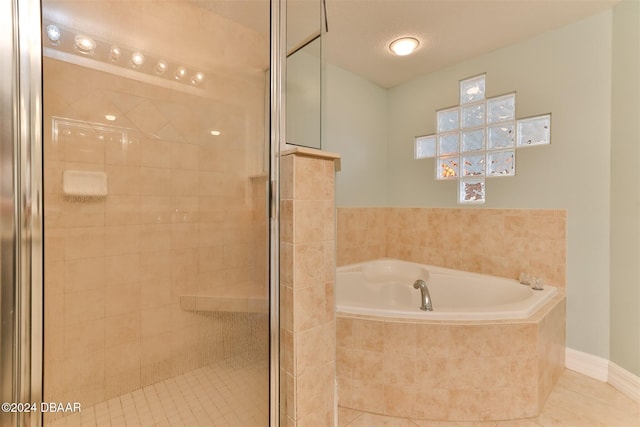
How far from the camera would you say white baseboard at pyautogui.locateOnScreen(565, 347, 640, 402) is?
63.7 inches

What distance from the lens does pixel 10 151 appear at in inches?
27.0

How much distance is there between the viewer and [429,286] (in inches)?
93.8

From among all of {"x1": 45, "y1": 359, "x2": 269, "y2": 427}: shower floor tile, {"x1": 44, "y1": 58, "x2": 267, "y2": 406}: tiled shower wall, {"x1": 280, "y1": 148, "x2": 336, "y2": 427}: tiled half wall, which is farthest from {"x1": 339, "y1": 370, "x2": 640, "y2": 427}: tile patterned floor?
{"x1": 44, "y1": 58, "x2": 267, "y2": 406}: tiled shower wall

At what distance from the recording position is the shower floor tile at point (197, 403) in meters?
0.86

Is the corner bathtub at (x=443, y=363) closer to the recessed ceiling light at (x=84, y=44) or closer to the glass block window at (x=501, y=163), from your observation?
the glass block window at (x=501, y=163)

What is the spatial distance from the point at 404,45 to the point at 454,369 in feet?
7.22

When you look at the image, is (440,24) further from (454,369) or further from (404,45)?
(454,369)

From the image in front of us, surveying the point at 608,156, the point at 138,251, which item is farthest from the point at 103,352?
the point at 608,156

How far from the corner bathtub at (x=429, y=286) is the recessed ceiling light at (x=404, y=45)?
70.0 inches

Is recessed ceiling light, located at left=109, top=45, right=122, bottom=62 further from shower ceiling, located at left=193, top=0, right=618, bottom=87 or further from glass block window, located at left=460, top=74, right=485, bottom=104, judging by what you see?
glass block window, located at left=460, top=74, right=485, bottom=104

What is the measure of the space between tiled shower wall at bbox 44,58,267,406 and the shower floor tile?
0.04 meters

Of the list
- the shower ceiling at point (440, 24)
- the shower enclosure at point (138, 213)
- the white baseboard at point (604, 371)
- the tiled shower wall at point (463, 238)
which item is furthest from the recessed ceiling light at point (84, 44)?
the white baseboard at point (604, 371)

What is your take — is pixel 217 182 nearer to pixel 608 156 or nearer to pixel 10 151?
pixel 10 151

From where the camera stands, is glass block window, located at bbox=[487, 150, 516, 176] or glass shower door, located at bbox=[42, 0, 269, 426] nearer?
glass shower door, located at bbox=[42, 0, 269, 426]
